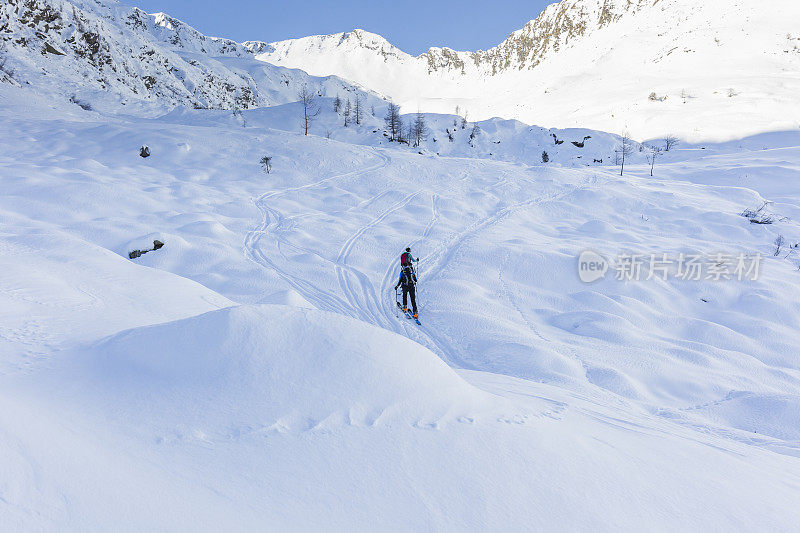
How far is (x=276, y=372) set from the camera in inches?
134

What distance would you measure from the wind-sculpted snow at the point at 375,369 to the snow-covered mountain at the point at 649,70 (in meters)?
44.5

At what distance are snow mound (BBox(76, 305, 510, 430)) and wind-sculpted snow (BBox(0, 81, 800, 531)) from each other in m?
0.02

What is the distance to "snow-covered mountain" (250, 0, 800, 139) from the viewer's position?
50188mm

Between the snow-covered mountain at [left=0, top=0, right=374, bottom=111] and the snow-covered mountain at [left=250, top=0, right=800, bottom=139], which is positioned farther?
the snow-covered mountain at [left=250, top=0, right=800, bottom=139]

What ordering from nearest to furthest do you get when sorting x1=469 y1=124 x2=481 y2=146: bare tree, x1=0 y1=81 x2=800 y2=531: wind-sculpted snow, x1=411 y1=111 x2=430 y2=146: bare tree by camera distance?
x1=0 y1=81 x2=800 y2=531: wind-sculpted snow < x1=411 y1=111 x2=430 y2=146: bare tree < x1=469 y1=124 x2=481 y2=146: bare tree

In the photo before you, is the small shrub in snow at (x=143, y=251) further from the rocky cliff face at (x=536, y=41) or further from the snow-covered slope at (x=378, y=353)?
the rocky cliff face at (x=536, y=41)

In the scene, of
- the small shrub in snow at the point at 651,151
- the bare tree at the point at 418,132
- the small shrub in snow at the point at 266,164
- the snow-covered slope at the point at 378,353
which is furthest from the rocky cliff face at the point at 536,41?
the small shrub in snow at the point at 266,164

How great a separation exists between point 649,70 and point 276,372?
9560 centimetres

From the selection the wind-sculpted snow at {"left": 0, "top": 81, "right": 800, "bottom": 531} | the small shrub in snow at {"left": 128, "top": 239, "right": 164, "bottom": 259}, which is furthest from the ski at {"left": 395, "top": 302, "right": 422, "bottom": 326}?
the small shrub in snow at {"left": 128, "top": 239, "right": 164, "bottom": 259}

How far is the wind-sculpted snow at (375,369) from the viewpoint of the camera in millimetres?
2471

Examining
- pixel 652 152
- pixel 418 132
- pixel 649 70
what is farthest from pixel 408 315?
pixel 649 70

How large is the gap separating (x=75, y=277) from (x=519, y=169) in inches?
963

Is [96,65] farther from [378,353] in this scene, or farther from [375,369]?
[375,369]

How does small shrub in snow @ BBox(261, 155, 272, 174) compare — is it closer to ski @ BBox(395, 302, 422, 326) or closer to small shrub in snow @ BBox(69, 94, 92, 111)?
ski @ BBox(395, 302, 422, 326)
